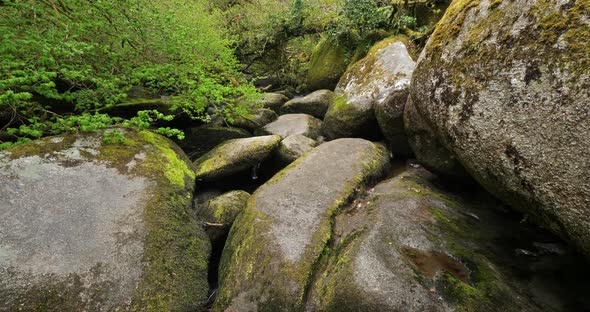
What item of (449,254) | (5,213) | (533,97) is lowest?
(5,213)

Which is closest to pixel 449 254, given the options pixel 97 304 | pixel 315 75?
pixel 97 304

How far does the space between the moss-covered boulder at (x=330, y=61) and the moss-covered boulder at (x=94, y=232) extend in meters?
7.00

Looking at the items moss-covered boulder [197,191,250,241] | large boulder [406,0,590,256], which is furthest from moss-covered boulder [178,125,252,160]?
large boulder [406,0,590,256]

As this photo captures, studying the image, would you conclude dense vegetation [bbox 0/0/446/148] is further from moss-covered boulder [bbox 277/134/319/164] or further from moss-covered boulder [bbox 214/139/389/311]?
moss-covered boulder [bbox 214/139/389/311]

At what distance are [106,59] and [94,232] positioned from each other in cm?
378

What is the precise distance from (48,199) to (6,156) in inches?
37.6

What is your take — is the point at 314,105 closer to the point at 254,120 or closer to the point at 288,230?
the point at 254,120

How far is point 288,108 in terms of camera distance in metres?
9.48

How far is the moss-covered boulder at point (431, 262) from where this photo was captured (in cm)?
263

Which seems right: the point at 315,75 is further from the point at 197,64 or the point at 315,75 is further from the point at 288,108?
the point at 197,64

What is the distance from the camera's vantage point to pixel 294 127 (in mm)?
7809

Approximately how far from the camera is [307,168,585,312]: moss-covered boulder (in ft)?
8.62

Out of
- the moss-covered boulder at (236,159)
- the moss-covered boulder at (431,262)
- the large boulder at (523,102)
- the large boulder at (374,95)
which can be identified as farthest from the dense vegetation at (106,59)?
the large boulder at (523,102)

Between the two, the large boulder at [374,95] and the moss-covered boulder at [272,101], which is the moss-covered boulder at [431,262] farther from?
the moss-covered boulder at [272,101]
